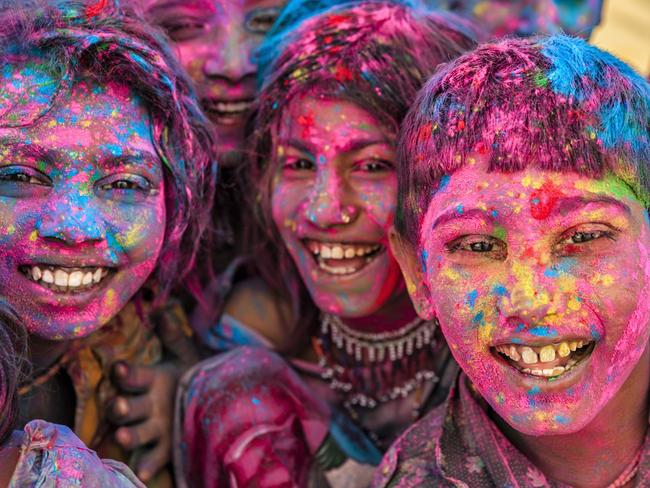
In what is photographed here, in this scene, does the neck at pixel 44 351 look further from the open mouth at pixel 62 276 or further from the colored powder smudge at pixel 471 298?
the colored powder smudge at pixel 471 298

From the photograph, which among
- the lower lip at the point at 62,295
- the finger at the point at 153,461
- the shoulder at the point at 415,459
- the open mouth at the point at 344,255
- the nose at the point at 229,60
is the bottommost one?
the finger at the point at 153,461

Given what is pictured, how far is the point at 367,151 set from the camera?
272cm

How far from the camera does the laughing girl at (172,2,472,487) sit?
105 inches

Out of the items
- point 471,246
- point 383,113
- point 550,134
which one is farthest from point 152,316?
point 550,134

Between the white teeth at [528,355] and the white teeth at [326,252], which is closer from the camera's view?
the white teeth at [528,355]

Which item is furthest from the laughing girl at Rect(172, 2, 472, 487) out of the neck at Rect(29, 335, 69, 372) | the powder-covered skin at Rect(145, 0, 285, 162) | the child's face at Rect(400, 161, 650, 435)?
the child's face at Rect(400, 161, 650, 435)

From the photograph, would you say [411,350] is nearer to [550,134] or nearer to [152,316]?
[152,316]

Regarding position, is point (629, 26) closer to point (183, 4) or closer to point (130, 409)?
point (183, 4)

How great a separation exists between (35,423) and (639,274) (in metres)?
1.26

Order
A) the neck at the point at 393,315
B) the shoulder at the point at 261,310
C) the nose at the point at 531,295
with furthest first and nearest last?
the shoulder at the point at 261,310 < the neck at the point at 393,315 < the nose at the point at 531,295

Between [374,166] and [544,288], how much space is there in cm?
84

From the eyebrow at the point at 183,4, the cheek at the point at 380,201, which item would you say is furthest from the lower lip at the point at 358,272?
the eyebrow at the point at 183,4

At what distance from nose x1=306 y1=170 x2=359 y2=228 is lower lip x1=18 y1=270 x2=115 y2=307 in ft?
2.02

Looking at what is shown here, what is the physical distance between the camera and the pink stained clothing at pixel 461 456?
2254 millimetres
